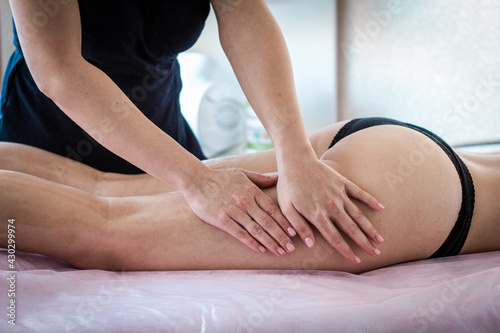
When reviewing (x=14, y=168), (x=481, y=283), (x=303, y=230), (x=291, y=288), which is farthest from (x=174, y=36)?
(x=481, y=283)

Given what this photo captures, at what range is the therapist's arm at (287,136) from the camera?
0.85 metres

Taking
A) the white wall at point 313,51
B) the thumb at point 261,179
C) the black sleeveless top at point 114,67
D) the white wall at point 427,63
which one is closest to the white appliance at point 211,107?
the white wall at point 313,51

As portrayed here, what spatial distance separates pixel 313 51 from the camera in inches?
108

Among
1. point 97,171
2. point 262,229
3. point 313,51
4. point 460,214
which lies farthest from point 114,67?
point 313,51

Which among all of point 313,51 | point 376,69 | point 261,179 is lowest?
point 261,179

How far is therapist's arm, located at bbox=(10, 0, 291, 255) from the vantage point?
2.81 feet

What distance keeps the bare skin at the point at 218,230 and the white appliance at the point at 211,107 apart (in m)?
1.78

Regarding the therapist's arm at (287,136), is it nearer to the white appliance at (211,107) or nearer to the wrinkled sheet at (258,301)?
the wrinkled sheet at (258,301)

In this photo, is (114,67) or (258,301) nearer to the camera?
(258,301)

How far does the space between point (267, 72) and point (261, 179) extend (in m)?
0.27

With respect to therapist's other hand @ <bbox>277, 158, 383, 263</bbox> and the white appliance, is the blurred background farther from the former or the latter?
therapist's other hand @ <bbox>277, 158, 383, 263</bbox>

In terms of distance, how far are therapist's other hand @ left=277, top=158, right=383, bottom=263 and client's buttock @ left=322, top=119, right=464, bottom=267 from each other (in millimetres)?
30

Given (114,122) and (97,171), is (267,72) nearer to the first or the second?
(114,122)

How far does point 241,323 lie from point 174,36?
2.68 feet
